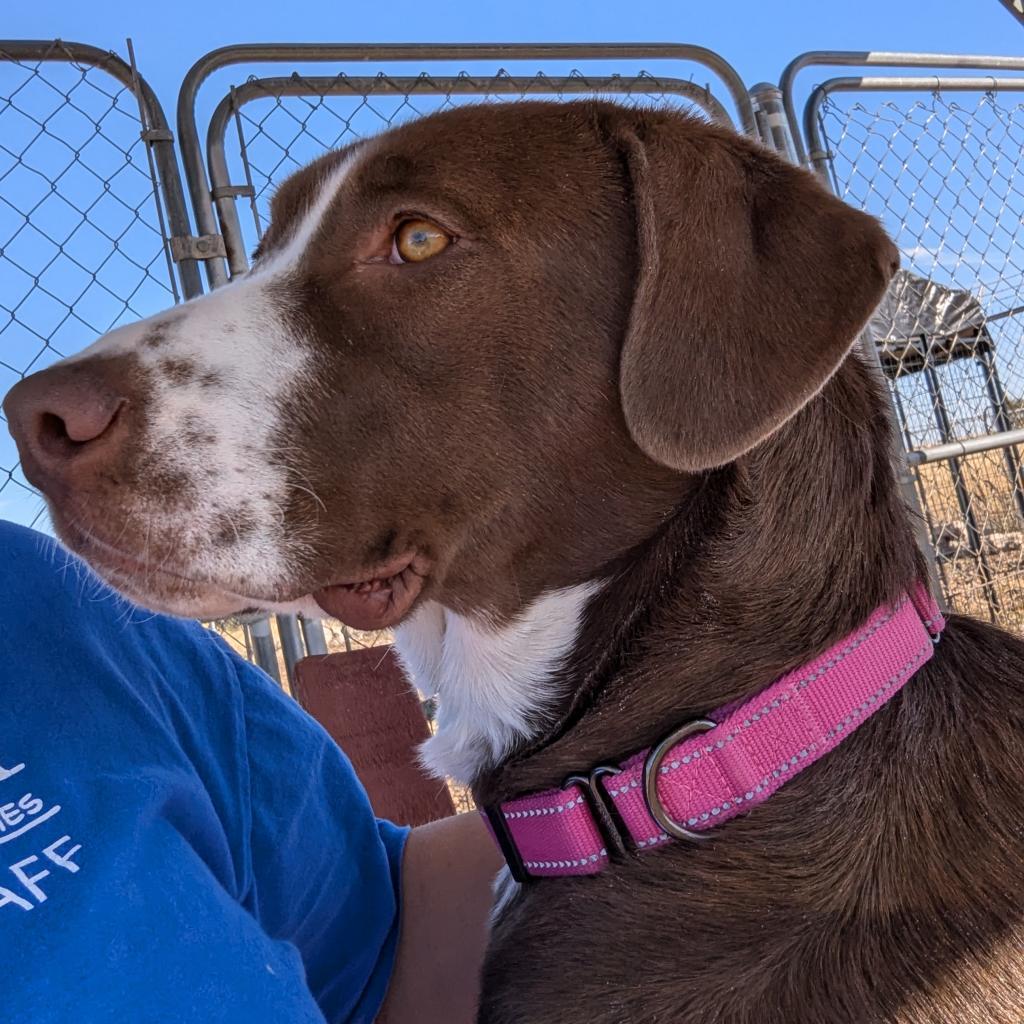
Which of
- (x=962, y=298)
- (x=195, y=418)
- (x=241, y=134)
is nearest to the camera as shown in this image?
(x=195, y=418)

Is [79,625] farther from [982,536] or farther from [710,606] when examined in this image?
[982,536]

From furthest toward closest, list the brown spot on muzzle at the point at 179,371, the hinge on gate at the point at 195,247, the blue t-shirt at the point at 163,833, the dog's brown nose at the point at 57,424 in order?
the hinge on gate at the point at 195,247 → the brown spot on muzzle at the point at 179,371 → the dog's brown nose at the point at 57,424 → the blue t-shirt at the point at 163,833

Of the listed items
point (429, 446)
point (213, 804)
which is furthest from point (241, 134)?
point (213, 804)

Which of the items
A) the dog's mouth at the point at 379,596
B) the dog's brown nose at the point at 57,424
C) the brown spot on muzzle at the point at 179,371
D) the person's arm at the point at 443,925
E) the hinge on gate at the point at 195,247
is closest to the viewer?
the dog's brown nose at the point at 57,424

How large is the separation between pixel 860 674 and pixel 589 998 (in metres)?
0.55

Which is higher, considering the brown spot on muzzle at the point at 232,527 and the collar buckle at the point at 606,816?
the brown spot on muzzle at the point at 232,527

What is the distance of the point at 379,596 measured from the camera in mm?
1575

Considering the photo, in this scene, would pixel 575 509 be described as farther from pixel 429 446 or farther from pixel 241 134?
pixel 241 134

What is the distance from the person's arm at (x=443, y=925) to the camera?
5.76 feet

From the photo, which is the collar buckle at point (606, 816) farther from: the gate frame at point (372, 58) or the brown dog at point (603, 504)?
the gate frame at point (372, 58)

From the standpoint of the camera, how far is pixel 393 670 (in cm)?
268

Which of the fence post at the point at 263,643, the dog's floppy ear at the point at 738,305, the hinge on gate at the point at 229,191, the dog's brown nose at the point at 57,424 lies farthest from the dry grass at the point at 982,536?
the dog's brown nose at the point at 57,424

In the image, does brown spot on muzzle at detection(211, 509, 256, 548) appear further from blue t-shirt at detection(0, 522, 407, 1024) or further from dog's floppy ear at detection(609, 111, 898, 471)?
dog's floppy ear at detection(609, 111, 898, 471)

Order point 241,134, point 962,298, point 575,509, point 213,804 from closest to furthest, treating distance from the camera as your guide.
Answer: point 213,804, point 575,509, point 241,134, point 962,298
